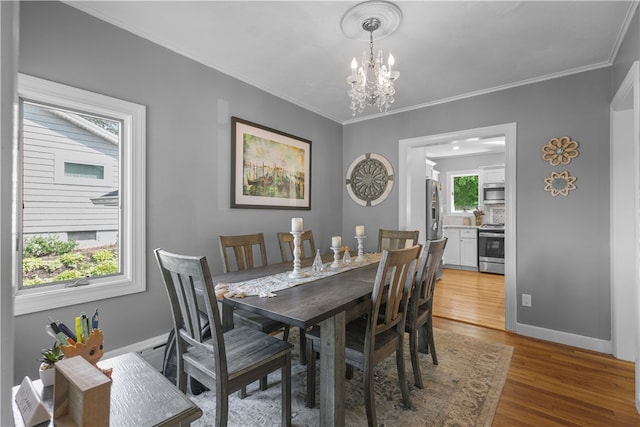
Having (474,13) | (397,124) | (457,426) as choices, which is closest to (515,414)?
(457,426)

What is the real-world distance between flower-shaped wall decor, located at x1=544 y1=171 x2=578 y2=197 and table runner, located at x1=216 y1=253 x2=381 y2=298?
212 cm

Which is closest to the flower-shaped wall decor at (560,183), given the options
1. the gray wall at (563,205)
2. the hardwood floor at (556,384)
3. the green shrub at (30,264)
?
the gray wall at (563,205)

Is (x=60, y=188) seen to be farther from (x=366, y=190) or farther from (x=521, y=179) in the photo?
(x=521, y=179)

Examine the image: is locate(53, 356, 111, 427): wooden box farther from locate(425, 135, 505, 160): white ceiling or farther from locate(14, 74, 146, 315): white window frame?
locate(425, 135, 505, 160): white ceiling

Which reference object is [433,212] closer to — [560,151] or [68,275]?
[560,151]

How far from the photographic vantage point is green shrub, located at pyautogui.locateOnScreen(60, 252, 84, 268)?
199cm

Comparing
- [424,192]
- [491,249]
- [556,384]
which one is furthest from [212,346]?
[491,249]

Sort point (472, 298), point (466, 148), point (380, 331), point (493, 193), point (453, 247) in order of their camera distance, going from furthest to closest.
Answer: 1. point (453, 247)
2. point (493, 193)
3. point (466, 148)
4. point (472, 298)
5. point (380, 331)

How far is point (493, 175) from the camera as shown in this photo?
622cm

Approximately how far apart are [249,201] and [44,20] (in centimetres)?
193

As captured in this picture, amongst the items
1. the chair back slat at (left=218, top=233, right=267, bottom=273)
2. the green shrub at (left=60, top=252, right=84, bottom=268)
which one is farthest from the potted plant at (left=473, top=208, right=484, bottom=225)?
the green shrub at (left=60, top=252, right=84, bottom=268)

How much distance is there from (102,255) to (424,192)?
4.41m

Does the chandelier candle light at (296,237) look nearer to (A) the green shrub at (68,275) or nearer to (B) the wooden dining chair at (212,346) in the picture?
(B) the wooden dining chair at (212,346)

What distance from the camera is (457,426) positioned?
1.72 m
